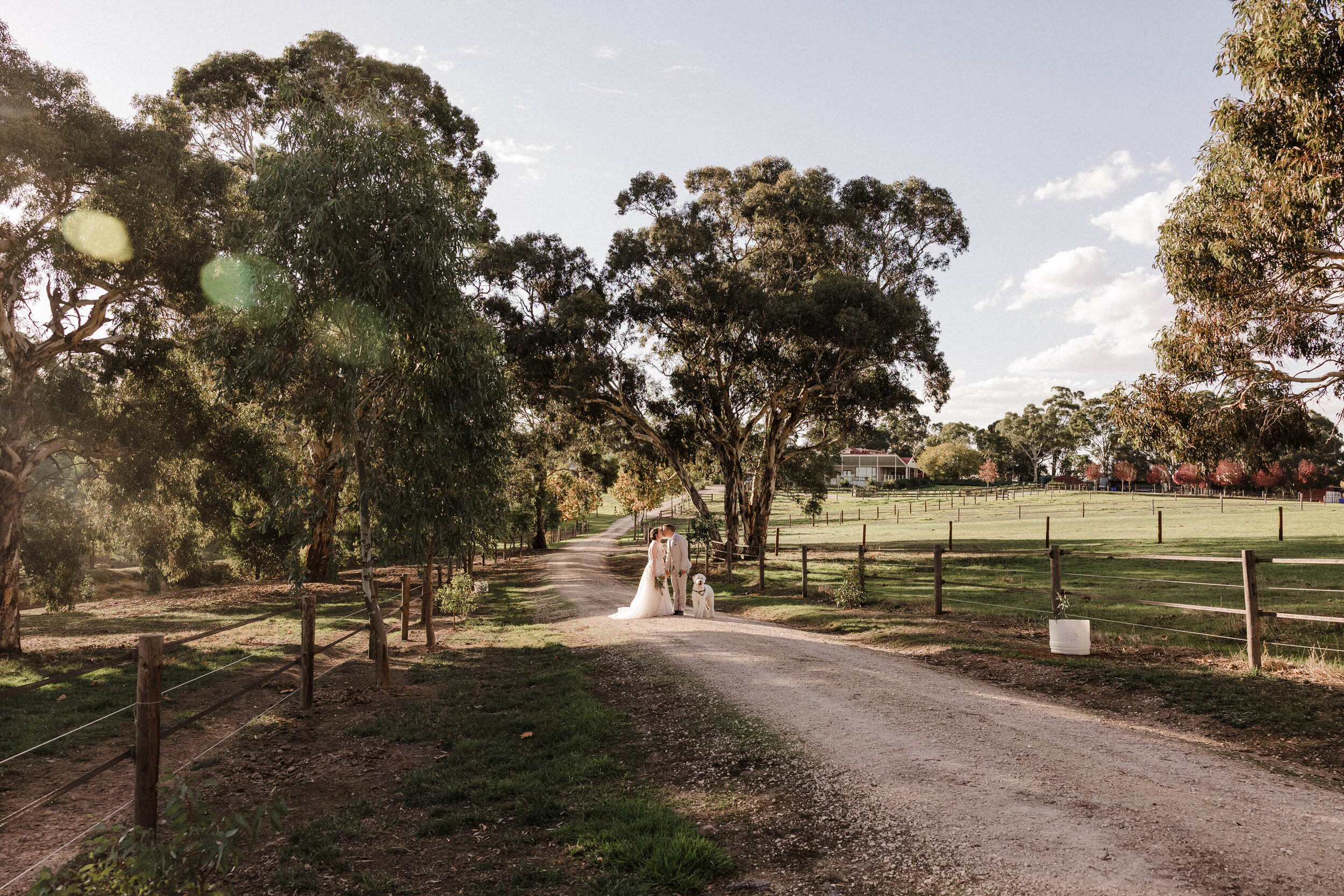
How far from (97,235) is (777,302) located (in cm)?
1866

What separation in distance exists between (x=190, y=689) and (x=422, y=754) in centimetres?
592

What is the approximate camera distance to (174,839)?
3346mm

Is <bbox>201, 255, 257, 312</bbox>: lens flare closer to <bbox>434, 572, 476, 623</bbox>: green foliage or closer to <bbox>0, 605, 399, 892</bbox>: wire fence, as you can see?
<bbox>0, 605, 399, 892</bbox>: wire fence

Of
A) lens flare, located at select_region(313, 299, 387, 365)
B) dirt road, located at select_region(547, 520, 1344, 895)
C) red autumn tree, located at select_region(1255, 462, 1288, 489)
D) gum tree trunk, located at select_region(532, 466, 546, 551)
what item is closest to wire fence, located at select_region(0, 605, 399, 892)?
lens flare, located at select_region(313, 299, 387, 365)

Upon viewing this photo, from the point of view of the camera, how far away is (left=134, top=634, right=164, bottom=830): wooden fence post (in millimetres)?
5023

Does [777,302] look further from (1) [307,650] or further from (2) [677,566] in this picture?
(1) [307,650]

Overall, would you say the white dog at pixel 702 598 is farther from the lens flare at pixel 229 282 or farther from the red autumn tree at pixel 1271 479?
the red autumn tree at pixel 1271 479

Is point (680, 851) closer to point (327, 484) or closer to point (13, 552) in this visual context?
point (13, 552)

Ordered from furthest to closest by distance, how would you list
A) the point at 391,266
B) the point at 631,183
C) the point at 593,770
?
the point at 631,183 → the point at 391,266 → the point at 593,770

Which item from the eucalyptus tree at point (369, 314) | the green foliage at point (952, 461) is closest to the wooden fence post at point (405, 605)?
the eucalyptus tree at point (369, 314)

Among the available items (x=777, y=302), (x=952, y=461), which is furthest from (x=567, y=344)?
(x=952, y=461)

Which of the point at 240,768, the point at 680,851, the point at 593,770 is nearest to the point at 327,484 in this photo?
the point at 240,768

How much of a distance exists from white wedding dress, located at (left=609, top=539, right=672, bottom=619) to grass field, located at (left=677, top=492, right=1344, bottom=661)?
5.04 meters

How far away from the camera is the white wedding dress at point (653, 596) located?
1602cm
